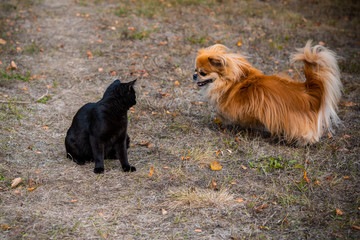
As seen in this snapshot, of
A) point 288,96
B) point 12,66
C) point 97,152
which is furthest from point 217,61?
point 12,66

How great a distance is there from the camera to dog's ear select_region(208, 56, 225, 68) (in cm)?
455

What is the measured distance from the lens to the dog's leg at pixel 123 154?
3857 mm

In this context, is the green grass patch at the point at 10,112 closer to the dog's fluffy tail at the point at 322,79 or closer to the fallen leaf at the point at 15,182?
the fallen leaf at the point at 15,182

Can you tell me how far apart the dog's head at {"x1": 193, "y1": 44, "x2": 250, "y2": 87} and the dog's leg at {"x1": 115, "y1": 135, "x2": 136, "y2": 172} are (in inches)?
60.3

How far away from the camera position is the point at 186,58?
7.09 m

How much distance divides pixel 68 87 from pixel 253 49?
405cm

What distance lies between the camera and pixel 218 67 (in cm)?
462

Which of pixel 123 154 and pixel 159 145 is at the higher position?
pixel 123 154

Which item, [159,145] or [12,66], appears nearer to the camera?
[159,145]

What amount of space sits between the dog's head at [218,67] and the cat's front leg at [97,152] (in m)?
1.77

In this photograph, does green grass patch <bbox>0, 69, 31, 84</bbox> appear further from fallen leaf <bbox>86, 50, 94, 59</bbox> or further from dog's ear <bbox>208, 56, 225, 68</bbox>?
dog's ear <bbox>208, 56, 225, 68</bbox>

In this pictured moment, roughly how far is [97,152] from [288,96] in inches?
94.7

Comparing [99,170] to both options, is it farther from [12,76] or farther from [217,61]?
[12,76]

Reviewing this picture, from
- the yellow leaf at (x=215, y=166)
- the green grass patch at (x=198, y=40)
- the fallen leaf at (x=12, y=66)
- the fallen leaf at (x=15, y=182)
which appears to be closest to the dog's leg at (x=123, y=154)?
the yellow leaf at (x=215, y=166)
